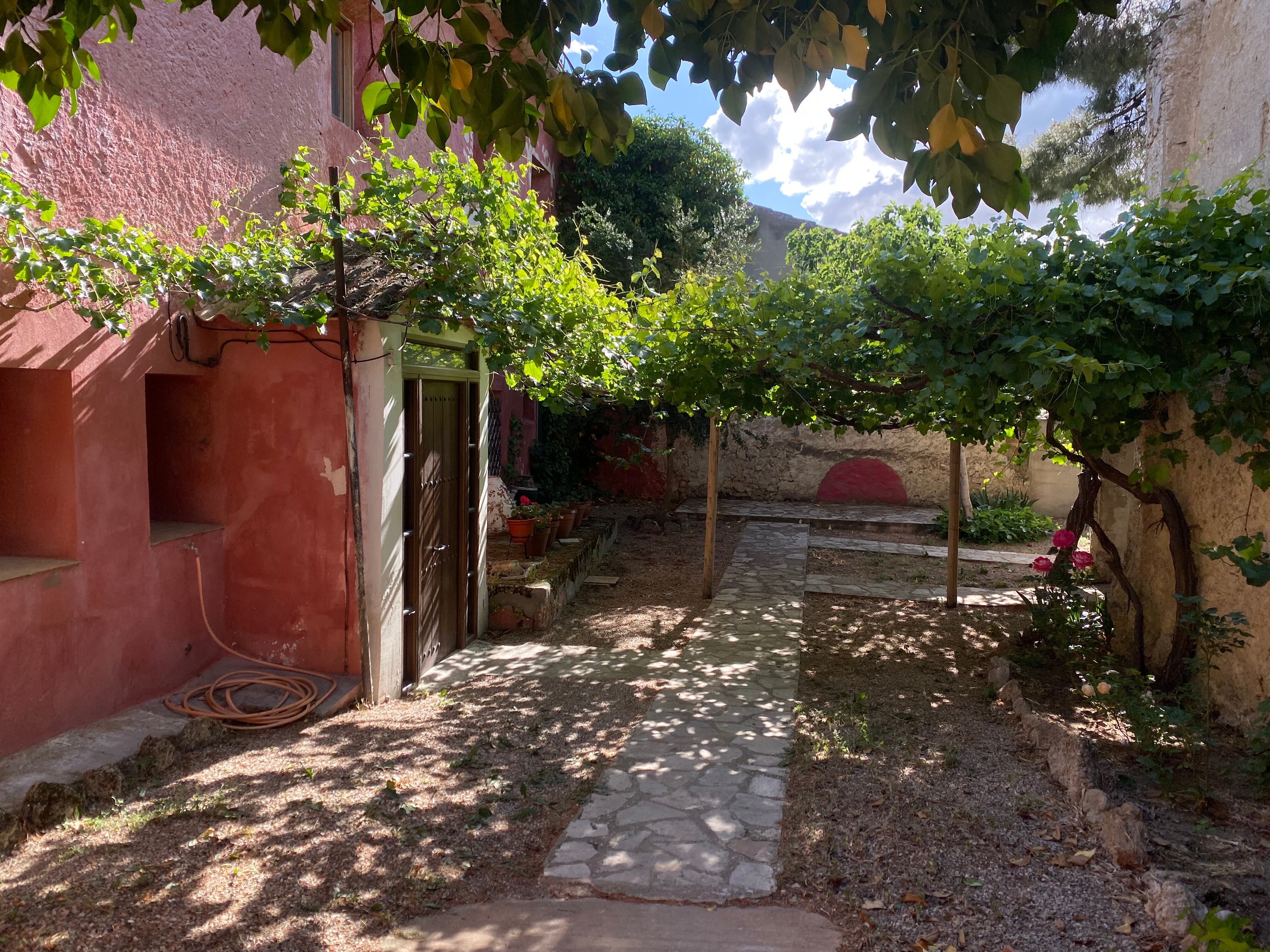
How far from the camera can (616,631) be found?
7715 mm

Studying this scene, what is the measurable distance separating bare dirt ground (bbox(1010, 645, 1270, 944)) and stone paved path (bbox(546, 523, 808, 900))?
66.2 inches

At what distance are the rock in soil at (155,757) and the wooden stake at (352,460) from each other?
123 centimetres

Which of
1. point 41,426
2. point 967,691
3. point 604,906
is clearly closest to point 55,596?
point 41,426

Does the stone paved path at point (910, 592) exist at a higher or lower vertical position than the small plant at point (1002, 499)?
lower

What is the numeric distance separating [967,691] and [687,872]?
11.0ft

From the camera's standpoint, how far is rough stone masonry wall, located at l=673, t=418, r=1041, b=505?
1488 centimetres

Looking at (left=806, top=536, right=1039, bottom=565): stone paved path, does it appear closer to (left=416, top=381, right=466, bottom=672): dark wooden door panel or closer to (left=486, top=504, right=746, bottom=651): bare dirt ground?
(left=486, top=504, right=746, bottom=651): bare dirt ground

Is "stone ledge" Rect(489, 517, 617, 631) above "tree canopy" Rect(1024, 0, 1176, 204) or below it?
below

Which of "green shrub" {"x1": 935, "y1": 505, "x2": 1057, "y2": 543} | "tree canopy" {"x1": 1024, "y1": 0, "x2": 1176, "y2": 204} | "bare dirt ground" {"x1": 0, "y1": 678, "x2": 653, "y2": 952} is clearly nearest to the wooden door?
"bare dirt ground" {"x1": 0, "y1": 678, "x2": 653, "y2": 952}

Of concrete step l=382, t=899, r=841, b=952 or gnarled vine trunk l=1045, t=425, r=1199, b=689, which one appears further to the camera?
gnarled vine trunk l=1045, t=425, r=1199, b=689

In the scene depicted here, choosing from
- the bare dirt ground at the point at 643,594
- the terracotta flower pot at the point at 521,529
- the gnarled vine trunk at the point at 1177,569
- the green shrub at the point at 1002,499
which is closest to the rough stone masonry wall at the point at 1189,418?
the gnarled vine trunk at the point at 1177,569

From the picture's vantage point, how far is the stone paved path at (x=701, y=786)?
3473 mm

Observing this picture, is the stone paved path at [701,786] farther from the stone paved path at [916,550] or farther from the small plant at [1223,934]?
the stone paved path at [916,550]

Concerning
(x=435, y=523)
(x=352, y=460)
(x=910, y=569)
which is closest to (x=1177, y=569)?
(x=910, y=569)
